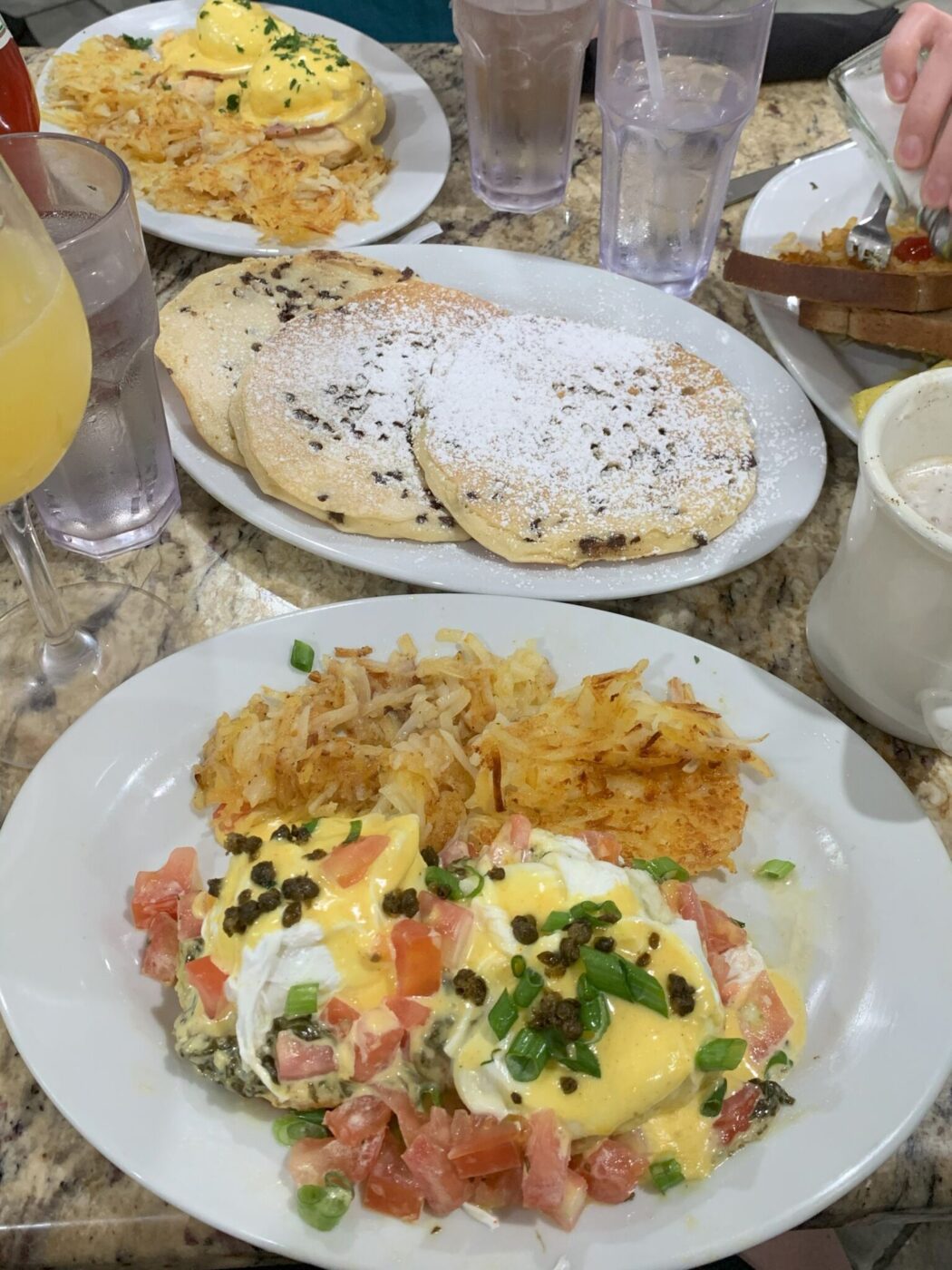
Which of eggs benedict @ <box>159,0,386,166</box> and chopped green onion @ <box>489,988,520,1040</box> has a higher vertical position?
eggs benedict @ <box>159,0,386,166</box>

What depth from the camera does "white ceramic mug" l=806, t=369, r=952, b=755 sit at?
123 centimetres

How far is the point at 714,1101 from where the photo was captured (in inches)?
40.5

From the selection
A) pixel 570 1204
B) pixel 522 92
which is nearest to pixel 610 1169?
pixel 570 1204

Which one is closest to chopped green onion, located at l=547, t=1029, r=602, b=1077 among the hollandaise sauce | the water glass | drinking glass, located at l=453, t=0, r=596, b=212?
the hollandaise sauce

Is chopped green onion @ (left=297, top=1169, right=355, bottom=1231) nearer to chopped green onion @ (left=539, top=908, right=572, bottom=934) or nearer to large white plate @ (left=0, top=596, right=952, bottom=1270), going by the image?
large white plate @ (left=0, top=596, right=952, bottom=1270)

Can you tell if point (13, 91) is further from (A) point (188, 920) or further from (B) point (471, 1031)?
(B) point (471, 1031)

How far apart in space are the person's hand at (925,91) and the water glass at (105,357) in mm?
1377

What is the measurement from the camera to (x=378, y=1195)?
0.99m

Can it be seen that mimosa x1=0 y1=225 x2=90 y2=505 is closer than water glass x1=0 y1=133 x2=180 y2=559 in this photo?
Yes

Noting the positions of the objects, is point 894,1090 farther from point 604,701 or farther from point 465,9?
point 465,9

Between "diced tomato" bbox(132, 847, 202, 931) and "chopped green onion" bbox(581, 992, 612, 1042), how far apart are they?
48cm

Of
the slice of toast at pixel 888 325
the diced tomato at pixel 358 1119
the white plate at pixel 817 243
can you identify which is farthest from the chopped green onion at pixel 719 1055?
the slice of toast at pixel 888 325

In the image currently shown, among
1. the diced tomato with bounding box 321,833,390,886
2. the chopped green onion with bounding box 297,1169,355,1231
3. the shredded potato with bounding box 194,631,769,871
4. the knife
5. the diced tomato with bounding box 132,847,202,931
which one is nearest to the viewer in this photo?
the chopped green onion with bounding box 297,1169,355,1231

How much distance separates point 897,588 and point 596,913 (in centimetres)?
56
